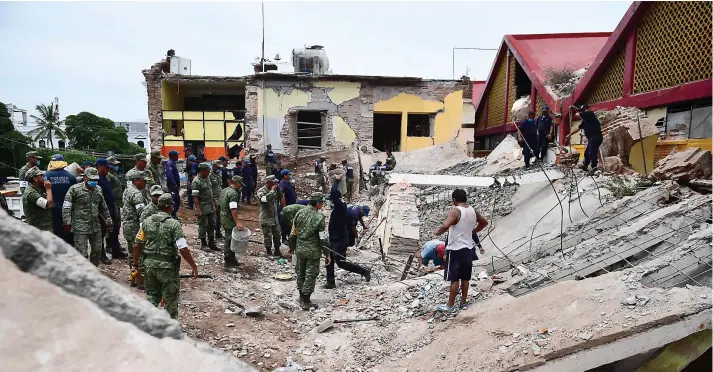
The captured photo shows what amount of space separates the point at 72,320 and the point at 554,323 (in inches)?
135

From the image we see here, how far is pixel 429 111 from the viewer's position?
1828 centimetres

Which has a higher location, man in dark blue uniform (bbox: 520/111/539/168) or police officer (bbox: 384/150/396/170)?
man in dark blue uniform (bbox: 520/111/539/168)

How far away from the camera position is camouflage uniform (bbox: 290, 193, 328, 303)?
5637 mm

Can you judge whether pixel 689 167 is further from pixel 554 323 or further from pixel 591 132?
pixel 554 323

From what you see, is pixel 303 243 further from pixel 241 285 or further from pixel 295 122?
pixel 295 122

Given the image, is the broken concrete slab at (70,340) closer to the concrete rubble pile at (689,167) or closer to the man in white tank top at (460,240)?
the man in white tank top at (460,240)

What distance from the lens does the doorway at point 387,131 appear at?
67.6 ft

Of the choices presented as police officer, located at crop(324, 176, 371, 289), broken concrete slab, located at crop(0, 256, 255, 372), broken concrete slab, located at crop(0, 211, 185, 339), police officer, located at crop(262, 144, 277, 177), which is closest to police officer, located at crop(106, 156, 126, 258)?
police officer, located at crop(324, 176, 371, 289)

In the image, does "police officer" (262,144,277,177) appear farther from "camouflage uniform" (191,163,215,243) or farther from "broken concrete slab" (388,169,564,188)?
"broken concrete slab" (388,169,564,188)

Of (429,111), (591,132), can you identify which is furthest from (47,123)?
(591,132)

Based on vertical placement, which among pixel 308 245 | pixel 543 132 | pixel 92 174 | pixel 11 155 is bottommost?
pixel 308 245

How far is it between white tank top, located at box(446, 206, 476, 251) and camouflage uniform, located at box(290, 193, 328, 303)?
1.93 m

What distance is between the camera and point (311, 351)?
4.52 meters

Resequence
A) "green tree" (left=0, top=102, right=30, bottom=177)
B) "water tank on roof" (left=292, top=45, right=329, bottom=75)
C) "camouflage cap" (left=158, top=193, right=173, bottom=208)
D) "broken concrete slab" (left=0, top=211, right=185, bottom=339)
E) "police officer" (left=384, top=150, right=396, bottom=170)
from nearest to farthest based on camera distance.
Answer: "broken concrete slab" (left=0, top=211, right=185, bottom=339), "camouflage cap" (left=158, top=193, right=173, bottom=208), "police officer" (left=384, top=150, right=396, bottom=170), "water tank on roof" (left=292, top=45, right=329, bottom=75), "green tree" (left=0, top=102, right=30, bottom=177)
